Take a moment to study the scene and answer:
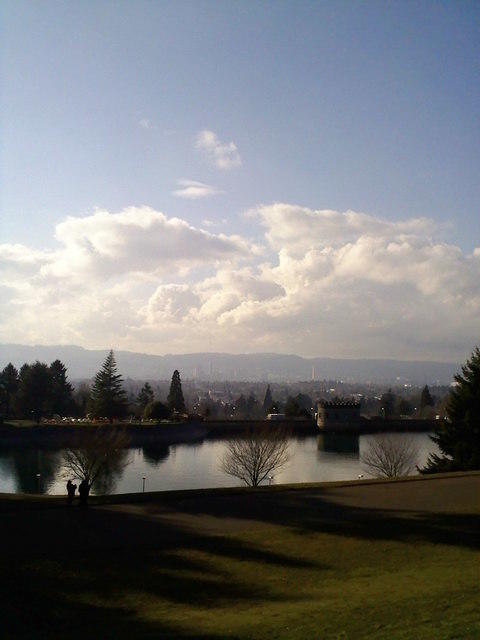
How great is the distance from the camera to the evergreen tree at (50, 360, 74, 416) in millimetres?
64625

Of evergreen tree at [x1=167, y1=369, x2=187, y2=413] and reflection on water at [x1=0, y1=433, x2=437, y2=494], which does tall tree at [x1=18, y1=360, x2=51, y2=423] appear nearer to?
reflection on water at [x1=0, y1=433, x2=437, y2=494]

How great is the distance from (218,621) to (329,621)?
1.49 metres

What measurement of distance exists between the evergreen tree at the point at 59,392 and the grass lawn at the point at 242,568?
52199 mm

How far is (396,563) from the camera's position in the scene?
10812 mm

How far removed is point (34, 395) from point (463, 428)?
156ft

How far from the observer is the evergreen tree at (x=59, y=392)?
6462 centimetres

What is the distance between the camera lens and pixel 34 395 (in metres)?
62.1

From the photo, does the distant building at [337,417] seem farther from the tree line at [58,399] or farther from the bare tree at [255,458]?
the bare tree at [255,458]

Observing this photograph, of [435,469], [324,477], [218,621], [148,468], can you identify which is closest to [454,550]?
[218,621]

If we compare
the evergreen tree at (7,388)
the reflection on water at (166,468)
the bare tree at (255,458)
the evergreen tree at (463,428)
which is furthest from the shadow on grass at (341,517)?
the evergreen tree at (7,388)

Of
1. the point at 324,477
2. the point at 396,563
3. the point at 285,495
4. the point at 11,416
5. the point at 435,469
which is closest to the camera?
the point at 396,563

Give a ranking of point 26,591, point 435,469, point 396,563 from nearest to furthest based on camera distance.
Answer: point 26,591 → point 396,563 → point 435,469

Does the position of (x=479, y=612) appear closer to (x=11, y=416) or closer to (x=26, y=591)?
(x=26, y=591)

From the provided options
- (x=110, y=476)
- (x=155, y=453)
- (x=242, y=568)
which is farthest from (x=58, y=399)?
(x=242, y=568)
